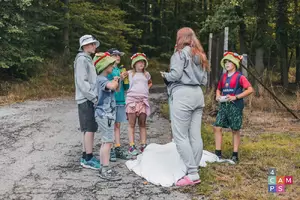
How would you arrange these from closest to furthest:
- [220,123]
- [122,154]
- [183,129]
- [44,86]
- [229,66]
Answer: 1. [183,129]
2. [229,66]
3. [220,123]
4. [122,154]
5. [44,86]

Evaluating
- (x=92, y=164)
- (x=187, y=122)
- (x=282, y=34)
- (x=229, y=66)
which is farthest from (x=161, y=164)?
(x=282, y=34)

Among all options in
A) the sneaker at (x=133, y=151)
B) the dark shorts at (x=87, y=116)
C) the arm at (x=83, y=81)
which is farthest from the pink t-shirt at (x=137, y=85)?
the arm at (x=83, y=81)

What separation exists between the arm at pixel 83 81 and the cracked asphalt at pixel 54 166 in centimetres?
103

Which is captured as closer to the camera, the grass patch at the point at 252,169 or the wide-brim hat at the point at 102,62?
the grass patch at the point at 252,169

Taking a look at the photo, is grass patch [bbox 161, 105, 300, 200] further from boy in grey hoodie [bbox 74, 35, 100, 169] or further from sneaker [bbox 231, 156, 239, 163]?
boy in grey hoodie [bbox 74, 35, 100, 169]

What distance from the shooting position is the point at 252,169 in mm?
5133

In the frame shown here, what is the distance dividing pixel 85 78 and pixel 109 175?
1307 millimetres

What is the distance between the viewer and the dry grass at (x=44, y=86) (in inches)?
506

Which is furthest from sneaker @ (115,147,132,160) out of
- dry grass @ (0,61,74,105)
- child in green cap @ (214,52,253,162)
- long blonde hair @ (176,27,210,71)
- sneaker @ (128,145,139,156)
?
dry grass @ (0,61,74,105)

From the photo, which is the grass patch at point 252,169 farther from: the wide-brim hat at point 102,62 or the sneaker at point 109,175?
the wide-brim hat at point 102,62

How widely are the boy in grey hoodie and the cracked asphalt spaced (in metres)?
0.36

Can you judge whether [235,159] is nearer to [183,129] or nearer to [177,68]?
[183,129]

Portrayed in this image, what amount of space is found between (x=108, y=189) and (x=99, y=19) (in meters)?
15.3

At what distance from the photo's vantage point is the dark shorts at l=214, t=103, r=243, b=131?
5.45 metres
